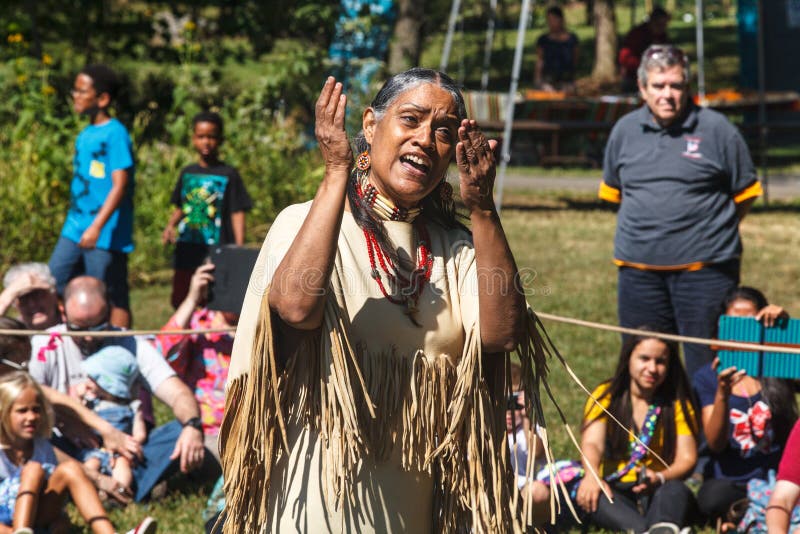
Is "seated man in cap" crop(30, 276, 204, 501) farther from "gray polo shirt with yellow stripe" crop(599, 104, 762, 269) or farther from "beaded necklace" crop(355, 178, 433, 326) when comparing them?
"beaded necklace" crop(355, 178, 433, 326)

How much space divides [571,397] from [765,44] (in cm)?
1528

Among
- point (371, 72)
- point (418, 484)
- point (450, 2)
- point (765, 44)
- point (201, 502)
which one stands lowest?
point (201, 502)

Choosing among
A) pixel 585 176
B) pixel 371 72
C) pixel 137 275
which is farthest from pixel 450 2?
pixel 137 275

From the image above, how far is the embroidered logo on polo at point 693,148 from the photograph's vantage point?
5410 millimetres

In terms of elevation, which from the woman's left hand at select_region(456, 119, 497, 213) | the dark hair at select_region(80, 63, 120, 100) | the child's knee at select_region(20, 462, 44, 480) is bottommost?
the child's knee at select_region(20, 462, 44, 480)

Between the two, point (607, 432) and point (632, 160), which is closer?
point (607, 432)

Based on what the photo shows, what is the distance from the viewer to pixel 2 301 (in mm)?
5547

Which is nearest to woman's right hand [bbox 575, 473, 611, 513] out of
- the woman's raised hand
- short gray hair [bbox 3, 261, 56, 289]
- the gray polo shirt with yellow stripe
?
the gray polo shirt with yellow stripe

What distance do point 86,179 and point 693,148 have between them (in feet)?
11.6

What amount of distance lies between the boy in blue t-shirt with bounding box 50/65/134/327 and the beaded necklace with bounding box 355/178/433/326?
4.34 metres

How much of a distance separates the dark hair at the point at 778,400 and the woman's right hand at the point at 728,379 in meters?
0.24

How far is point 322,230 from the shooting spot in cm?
222

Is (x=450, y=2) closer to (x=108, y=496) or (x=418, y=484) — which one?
(x=108, y=496)

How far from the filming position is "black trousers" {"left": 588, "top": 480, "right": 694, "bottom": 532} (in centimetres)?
468
